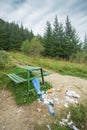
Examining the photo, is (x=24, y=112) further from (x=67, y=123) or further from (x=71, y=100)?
(x=71, y=100)

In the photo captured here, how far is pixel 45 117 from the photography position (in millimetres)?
3293

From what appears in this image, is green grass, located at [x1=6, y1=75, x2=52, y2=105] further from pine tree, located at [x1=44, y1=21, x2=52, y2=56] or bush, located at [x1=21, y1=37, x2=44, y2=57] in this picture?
pine tree, located at [x1=44, y1=21, x2=52, y2=56]

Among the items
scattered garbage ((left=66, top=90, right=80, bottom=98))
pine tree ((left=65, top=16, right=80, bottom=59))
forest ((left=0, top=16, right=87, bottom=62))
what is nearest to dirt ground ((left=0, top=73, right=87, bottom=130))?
scattered garbage ((left=66, top=90, right=80, bottom=98))

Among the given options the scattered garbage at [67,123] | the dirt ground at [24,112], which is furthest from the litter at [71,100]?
the scattered garbage at [67,123]

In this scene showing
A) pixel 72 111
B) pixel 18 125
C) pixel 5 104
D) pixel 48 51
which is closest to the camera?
pixel 18 125

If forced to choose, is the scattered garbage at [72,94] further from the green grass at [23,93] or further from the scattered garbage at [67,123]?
the scattered garbage at [67,123]

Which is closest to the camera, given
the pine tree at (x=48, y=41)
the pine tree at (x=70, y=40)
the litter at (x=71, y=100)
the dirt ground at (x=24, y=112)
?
the dirt ground at (x=24, y=112)

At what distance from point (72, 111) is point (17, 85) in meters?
2.08

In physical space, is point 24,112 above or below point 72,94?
below

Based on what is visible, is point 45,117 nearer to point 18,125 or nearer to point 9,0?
point 18,125

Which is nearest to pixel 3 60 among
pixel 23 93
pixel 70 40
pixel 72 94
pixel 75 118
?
pixel 23 93

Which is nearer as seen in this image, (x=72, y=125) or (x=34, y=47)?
(x=72, y=125)

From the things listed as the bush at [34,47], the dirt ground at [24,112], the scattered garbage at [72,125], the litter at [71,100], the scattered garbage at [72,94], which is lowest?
the scattered garbage at [72,125]

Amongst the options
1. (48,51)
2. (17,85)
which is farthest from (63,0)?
(48,51)
